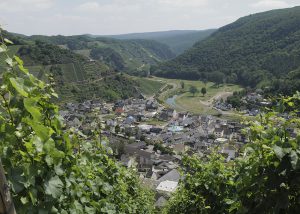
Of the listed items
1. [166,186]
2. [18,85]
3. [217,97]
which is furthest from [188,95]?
[18,85]

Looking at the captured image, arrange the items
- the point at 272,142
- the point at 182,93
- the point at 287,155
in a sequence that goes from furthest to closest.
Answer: the point at 182,93 → the point at 272,142 → the point at 287,155

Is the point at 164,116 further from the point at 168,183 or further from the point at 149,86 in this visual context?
the point at 149,86

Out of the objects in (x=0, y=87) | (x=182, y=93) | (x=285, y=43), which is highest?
(x=0, y=87)

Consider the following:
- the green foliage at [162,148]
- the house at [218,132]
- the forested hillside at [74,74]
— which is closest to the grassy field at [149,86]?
the forested hillside at [74,74]

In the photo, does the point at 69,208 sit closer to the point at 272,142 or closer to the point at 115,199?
the point at 272,142

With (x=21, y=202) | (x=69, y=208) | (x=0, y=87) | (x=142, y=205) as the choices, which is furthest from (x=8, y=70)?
(x=142, y=205)

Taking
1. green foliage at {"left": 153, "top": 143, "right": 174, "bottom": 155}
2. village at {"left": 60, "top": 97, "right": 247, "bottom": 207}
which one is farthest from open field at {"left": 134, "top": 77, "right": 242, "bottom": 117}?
green foliage at {"left": 153, "top": 143, "right": 174, "bottom": 155}

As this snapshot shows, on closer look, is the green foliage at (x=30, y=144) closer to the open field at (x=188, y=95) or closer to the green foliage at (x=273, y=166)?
the green foliage at (x=273, y=166)
